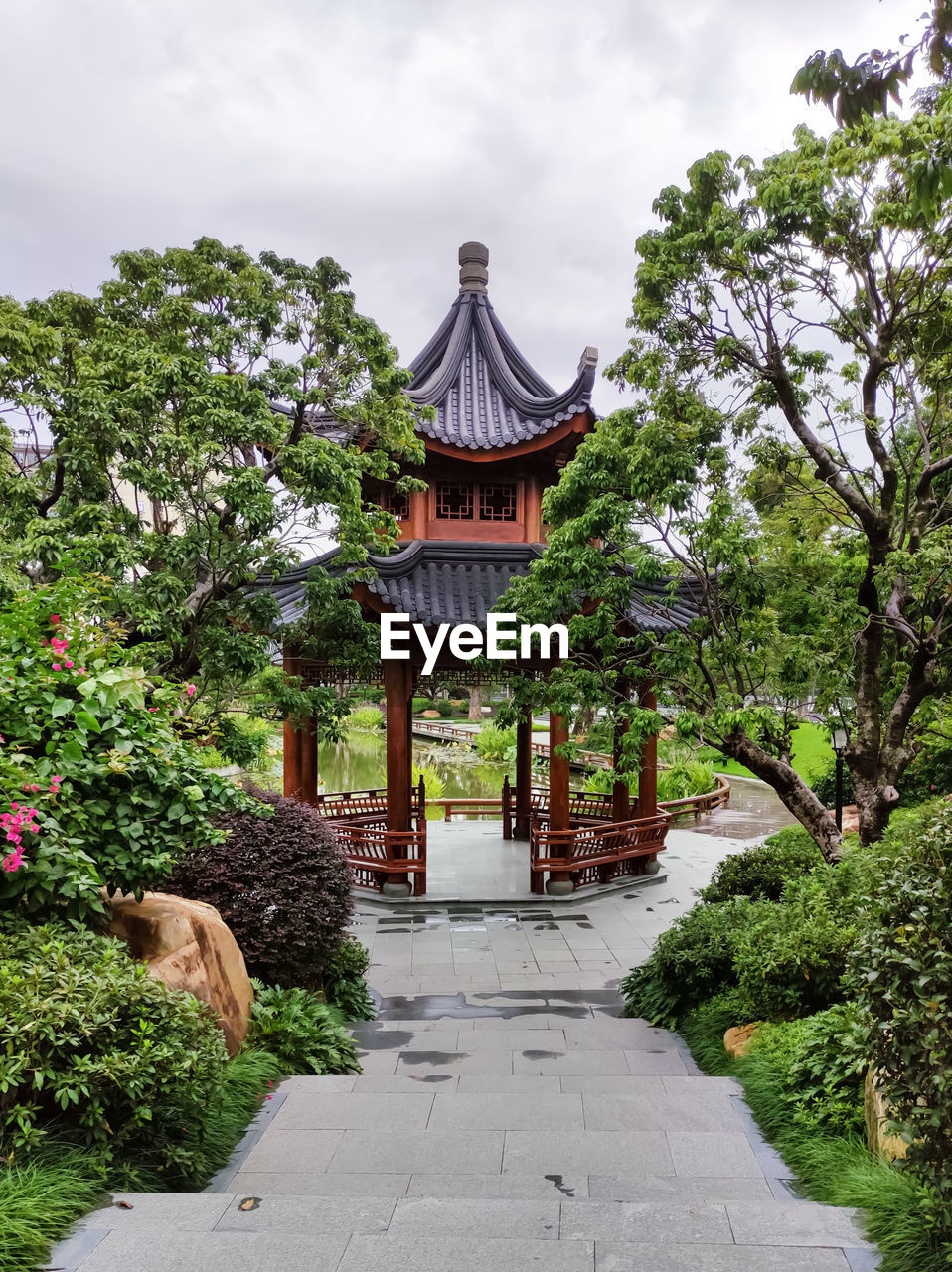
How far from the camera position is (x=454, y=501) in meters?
13.0

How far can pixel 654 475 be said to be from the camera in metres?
7.75

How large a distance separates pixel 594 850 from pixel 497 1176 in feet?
28.6

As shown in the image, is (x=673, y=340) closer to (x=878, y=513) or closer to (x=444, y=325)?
(x=878, y=513)

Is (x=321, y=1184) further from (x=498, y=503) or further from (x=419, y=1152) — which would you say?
(x=498, y=503)

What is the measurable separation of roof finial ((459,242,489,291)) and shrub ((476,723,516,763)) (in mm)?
18687

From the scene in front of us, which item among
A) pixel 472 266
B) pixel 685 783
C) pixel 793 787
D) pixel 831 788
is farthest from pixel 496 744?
pixel 793 787

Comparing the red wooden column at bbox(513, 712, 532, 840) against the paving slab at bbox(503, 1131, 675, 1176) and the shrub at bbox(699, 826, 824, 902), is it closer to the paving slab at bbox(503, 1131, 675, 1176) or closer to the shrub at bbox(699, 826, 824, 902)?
the shrub at bbox(699, 826, 824, 902)

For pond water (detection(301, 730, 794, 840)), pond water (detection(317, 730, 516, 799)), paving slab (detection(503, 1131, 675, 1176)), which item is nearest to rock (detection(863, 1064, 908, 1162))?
paving slab (detection(503, 1131, 675, 1176))

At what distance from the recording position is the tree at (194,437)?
812 cm

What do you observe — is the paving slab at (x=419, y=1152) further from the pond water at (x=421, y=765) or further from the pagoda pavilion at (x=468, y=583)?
the pond water at (x=421, y=765)

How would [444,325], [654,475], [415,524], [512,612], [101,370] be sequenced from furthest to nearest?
[444,325], [415,524], [512,612], [101,370], [654,475]

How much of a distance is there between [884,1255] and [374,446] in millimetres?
10234

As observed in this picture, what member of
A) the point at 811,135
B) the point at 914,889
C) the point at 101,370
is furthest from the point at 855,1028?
the point at 101,370

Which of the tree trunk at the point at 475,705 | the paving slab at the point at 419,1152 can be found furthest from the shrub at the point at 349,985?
the tree trunk at the point at 475,705
